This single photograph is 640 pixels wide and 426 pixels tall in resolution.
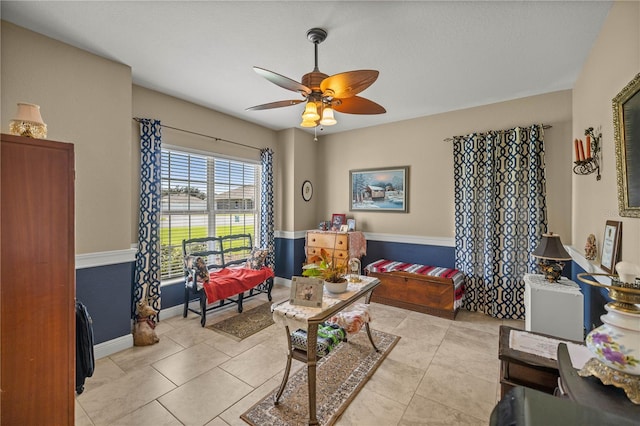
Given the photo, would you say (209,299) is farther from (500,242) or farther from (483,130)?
(483,130)

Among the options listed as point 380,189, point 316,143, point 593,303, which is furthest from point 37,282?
point 316,143

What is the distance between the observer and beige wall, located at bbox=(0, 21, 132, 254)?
212 centimetres

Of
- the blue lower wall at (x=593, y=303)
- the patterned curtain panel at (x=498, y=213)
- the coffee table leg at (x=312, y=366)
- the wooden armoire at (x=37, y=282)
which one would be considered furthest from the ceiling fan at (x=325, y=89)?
the patterned curtain panel at (x=498, y=213)

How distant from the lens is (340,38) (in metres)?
2.22

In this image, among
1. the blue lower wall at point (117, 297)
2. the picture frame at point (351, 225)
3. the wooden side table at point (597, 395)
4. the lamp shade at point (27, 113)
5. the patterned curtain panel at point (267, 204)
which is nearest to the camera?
the wooden side table at point (597, 395)

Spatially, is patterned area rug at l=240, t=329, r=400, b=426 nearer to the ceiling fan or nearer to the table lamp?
the table lamp

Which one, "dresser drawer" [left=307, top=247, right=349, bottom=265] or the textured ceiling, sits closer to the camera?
the textured ceiling

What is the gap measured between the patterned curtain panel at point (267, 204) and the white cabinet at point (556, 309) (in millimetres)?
3517

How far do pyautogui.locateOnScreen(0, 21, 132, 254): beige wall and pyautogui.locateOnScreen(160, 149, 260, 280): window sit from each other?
0.76 m

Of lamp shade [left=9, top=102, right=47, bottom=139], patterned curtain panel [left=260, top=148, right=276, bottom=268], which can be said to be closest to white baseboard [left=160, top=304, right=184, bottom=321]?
patterned curtain panel [left=260, top=148, right=276, bottom=268]

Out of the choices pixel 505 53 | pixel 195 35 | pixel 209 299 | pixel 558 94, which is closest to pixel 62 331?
pixel 209 299

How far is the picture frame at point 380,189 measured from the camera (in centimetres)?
437

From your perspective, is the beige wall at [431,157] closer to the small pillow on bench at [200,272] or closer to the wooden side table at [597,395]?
the small pillow on bench at [200,272]

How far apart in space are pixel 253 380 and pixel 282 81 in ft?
7.73
